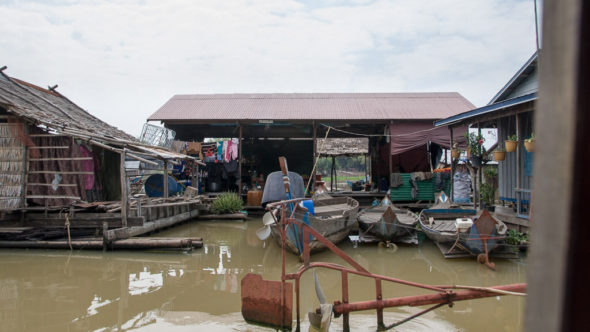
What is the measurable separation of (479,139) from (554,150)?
9895mm

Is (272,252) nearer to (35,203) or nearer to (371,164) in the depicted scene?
(35,203)

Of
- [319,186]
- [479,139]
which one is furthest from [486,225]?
[319,186]

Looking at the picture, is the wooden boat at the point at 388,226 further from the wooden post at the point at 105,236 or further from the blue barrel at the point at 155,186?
the blue barrel at the point at 155,186

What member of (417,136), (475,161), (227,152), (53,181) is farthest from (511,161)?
(53,181)

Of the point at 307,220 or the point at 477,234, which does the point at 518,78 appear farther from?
the point at 307,220

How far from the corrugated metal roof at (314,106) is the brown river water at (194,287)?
6.49 metres

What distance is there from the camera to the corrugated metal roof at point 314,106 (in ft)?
47.1

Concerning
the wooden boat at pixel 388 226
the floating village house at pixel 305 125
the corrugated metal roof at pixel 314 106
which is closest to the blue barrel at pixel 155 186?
the floating village house at pixel 305 125

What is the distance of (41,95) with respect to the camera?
38.3ft

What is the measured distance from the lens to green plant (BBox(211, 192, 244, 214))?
13031 mm

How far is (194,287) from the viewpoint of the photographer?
238 inches

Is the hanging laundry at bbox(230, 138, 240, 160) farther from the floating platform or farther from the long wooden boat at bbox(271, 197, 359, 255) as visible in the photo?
the floating platform

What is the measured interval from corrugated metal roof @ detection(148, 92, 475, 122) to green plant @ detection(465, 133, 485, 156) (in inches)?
182

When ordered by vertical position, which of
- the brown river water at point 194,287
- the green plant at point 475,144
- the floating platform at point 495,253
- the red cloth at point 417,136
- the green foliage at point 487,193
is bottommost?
the brown river water at point 194,287
